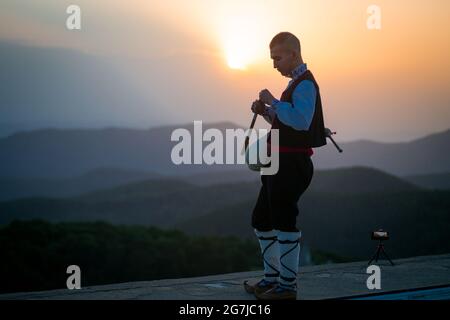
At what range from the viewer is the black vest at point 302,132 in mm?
4629

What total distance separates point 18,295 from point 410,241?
1495 inches

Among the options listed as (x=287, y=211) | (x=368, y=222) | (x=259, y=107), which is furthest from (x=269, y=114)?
(x=368, y=222)

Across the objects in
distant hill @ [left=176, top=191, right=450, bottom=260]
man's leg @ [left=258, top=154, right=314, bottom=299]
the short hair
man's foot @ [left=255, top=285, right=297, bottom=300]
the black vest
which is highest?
the short hair

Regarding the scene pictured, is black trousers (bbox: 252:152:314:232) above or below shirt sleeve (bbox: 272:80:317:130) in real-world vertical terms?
below

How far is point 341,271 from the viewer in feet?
20.9

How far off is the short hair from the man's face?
3cm

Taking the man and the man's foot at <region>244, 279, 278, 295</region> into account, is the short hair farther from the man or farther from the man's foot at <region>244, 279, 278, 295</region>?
the man's foot at <region>244, 279, 278, 295</region>

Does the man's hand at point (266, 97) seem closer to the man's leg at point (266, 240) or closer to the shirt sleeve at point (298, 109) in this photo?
the shirt sleeve at point (298, 109)

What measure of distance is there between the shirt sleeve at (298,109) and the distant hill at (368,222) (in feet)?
115

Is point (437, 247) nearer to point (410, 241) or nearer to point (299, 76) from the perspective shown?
point (410, 241)

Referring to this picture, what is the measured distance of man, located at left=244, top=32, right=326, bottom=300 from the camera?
455 cm

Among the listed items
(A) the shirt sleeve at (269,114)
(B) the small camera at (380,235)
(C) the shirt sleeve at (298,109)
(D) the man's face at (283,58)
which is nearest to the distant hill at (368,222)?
(B) the small camera at (380,235)

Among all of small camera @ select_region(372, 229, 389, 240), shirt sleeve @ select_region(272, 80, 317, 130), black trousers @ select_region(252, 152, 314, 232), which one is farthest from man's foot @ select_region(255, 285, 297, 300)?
small camera @ select_region(372, 229, 389, 240)
